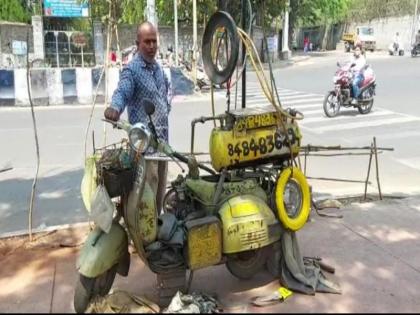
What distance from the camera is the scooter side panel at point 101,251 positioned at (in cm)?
304

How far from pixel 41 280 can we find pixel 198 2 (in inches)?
866

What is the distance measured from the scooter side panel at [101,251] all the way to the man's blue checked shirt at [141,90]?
45.0 inches

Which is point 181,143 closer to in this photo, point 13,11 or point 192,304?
point 192,304

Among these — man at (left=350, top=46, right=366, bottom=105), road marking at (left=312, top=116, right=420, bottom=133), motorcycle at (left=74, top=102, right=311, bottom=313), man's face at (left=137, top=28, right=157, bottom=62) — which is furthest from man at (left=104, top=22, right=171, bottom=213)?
man at (left=350, top=46, right=366, bottom=105)

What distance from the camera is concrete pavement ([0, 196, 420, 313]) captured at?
3.44 m

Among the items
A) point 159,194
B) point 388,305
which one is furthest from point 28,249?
point 388,305

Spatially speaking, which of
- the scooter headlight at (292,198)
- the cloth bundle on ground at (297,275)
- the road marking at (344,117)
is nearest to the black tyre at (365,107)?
the road marking at (344,117)

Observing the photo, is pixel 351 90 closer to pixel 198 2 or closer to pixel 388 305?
pixel 388 305

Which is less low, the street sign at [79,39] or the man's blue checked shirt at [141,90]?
the street sign at [79,39]

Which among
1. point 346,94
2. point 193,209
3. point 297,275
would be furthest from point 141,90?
point 346,94

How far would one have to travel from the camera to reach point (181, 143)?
8.98m

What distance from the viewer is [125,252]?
3275mm

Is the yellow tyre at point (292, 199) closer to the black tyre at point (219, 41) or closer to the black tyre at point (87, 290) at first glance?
the black tyre at point (219, 41)

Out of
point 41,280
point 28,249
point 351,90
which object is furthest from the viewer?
point 351,90
